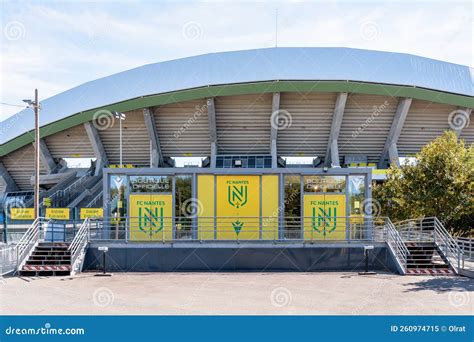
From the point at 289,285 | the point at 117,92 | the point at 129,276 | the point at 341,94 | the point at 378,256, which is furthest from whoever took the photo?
the point at 117,92

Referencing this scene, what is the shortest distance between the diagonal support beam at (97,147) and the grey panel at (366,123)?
71.5 feet

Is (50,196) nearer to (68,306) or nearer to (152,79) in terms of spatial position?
(152,79)

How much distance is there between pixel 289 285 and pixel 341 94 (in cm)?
2842

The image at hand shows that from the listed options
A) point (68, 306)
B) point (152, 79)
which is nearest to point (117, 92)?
point (152, 79)

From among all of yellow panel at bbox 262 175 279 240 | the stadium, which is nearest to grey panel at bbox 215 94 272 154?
the stadium

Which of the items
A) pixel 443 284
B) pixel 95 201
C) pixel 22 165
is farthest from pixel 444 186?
pixel 22 165

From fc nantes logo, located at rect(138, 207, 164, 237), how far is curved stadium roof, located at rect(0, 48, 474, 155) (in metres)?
22.7

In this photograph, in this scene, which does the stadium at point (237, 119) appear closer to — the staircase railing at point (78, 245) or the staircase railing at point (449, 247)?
the staircase railing at point (449, 247)

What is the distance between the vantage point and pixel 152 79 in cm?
4172

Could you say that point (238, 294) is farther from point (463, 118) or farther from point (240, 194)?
point (463, 118)

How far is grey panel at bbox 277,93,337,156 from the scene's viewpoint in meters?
40.5

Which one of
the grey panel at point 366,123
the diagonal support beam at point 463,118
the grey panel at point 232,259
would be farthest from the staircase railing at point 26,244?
the diagonal support beam at point 463,118

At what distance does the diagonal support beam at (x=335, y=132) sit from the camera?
39.9 m

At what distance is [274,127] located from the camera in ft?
135
